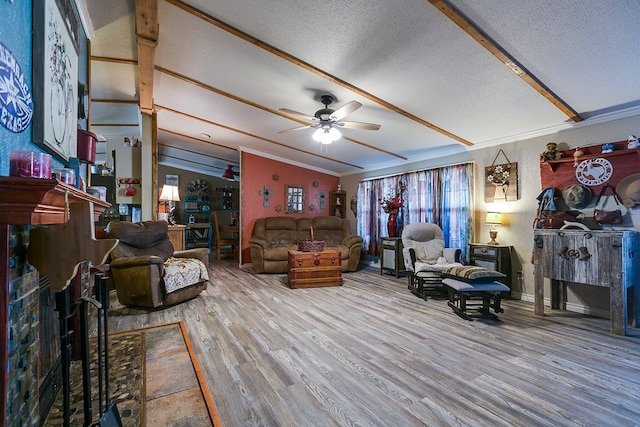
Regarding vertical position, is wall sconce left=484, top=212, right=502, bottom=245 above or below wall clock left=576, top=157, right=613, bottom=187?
below

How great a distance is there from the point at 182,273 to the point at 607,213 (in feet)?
16.1

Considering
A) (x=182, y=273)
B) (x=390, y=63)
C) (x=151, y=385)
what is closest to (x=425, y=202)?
(x=390, y=63)

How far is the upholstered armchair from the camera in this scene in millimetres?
3953

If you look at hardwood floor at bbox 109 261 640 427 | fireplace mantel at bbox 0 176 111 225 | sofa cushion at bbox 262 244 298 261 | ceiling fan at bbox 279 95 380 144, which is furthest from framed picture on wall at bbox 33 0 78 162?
sofa cushion at bbox 262 244 298 261

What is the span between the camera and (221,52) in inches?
115

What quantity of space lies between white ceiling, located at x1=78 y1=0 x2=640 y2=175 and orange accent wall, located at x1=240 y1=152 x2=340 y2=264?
5.93 ft

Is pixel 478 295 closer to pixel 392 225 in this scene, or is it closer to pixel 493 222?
pixel 493 222

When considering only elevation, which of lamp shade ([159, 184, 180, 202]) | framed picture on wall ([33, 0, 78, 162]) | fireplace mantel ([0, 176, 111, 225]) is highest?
framed picture on wall ([33, 0, 78, 162])

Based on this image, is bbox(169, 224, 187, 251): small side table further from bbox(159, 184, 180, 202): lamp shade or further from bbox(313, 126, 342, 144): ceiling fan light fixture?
bbox(313, 126, 342, 144): ceiling fan light fixture

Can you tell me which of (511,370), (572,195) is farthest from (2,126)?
(572,195)

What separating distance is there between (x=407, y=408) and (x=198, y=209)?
27.7 ft

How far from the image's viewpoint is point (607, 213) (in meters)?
3.11

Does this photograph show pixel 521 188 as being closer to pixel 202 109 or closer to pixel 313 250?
pixel 313 250

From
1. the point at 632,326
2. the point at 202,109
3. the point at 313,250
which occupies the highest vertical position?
the point at 202,109
